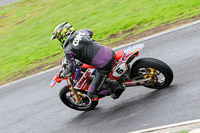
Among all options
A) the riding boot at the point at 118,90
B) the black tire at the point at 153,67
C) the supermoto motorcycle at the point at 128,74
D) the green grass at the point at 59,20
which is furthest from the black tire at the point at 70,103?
the green grass at the point at 59,20

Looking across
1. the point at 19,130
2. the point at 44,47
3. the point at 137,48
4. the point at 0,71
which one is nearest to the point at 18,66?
the point at 0,71

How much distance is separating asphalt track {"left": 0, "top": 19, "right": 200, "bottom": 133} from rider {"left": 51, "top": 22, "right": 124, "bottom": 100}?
71cm

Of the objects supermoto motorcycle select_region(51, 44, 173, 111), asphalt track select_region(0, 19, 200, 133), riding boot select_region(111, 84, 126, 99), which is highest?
supermoto motorcycle select_region(51, 44, 173, 111)

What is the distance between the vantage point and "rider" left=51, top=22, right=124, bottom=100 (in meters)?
6.05

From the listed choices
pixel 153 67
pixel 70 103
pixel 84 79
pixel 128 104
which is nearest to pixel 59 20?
pixel 70 103

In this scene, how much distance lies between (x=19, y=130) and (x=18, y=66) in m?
5.51

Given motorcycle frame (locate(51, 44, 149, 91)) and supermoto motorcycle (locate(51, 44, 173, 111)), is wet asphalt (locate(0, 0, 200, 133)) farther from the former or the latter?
motorcycle frame (locate(51, 44, 149, 91))

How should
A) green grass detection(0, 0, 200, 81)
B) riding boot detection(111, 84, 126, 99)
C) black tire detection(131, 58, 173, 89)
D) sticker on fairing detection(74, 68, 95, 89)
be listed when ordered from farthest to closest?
1. green grass detection(0, 0, 200, 81)
2. sticker on fairing detection(74, 68, 95, 89)
3. riding boot detection(111, 84, 126, 99)
4. black tire detection(131, 58, 173, 89)

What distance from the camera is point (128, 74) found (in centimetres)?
655

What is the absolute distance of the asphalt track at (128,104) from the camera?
594 cm

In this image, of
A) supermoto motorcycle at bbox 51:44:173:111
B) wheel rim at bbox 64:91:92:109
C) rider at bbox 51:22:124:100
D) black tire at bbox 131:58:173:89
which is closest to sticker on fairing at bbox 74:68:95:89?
supermoto motorcycle at bbox 51:44:173:111

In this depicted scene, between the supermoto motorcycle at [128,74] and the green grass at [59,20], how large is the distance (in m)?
4.99

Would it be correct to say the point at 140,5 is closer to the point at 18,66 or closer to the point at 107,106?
the point at 18,66

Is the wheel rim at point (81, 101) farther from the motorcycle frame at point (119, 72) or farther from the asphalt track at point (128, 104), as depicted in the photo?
the motorcycle frame at point (119, 72)
